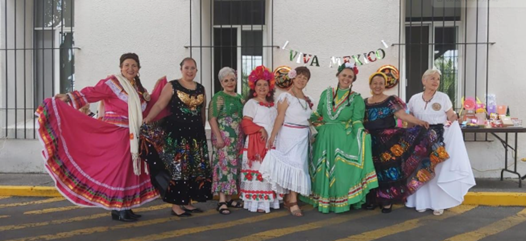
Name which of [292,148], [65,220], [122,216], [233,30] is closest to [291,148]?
[292,148]

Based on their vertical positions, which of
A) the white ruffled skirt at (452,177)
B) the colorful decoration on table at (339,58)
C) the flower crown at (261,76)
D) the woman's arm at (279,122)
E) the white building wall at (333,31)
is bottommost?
the white ruffled skirt at (452,177)

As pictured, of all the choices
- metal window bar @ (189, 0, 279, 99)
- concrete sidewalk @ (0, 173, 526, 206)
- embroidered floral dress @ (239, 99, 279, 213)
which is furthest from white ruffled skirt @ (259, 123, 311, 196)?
metal window bar @ (189, 0, 279, 99)

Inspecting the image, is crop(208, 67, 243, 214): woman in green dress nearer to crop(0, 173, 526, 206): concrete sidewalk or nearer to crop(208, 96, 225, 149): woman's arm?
crop(208, 96, 225, 149): woman's arm

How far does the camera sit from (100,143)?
4719 millimetres

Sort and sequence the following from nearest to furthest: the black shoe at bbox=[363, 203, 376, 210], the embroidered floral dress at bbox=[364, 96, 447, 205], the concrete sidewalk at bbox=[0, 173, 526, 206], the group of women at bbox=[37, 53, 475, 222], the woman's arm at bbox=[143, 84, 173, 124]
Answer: the woman's arm at bbox=[143, 84, 173, 124] < the group of women at bbox=[37, 53, 475, 222] < the embroidered floral dress at bbox=[364, 96, 447, 205] < the black shoe at bbox=[363, 203, 376, 210] < the concrete sidewalk at bbox=[0, 173, 526, 206]

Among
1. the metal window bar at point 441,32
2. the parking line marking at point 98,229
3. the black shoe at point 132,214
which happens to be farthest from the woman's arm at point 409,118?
the black shoe at point 132,214

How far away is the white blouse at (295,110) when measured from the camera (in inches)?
203

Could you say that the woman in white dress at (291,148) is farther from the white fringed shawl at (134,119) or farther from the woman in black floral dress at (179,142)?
the white fringed shawl at (134,119)

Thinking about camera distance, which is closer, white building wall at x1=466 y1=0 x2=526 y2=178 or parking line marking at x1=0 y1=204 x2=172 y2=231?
parking line marking at x1=0 y1=204 x2=172 y2=231

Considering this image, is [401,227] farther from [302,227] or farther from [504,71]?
[504,71]

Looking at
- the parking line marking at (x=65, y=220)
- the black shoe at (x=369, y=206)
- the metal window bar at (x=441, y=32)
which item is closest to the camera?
the parking line marking at (x=65, y=220)

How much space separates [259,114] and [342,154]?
106 centimetres

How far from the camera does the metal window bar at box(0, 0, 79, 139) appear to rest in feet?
24.6

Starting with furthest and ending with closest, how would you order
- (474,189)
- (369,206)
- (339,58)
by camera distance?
(339,58) → (474,189) → (369,206)
